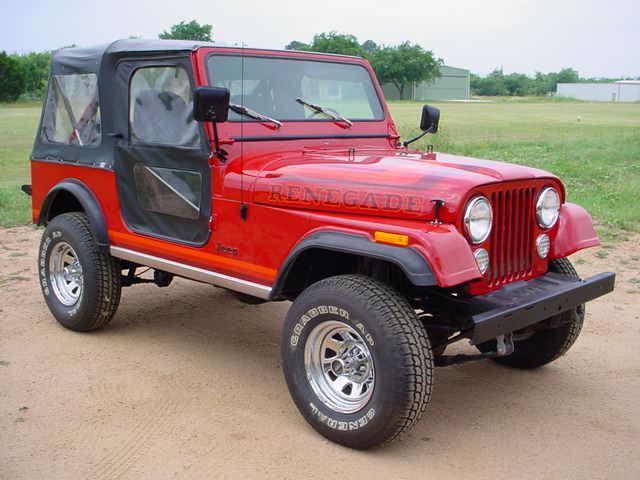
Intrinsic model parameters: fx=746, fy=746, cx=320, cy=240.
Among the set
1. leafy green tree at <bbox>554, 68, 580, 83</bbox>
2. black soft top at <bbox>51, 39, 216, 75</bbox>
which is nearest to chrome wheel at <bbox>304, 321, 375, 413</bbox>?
black soft top at <bbox>51, 39, 216, 75</bbox>

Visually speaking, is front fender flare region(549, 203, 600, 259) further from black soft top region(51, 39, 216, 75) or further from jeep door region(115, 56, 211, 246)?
black soft top region(51, 39, 216, 75)

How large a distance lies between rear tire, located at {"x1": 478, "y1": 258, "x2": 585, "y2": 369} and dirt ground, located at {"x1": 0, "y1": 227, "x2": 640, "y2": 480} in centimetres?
9

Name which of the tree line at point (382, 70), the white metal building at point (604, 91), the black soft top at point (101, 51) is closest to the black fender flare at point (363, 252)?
the black soft top at point (101, 51)

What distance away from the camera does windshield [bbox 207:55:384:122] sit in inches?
181

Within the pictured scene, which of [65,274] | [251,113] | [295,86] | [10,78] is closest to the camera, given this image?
[251,113]

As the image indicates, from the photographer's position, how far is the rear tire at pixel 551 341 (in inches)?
174

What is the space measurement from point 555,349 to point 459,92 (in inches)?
3599

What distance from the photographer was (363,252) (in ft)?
11.6

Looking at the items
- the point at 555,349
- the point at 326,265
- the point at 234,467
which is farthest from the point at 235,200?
the point at 555,349

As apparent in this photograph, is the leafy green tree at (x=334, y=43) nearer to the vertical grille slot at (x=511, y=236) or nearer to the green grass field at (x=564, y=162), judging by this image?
the green grass field at (x=564, y=162)

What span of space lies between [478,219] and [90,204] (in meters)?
2.87

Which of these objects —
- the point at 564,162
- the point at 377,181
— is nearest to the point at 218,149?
the point at 377,181

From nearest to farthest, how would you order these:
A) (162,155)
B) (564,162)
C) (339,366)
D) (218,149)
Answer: (339,366)
(218,149)
(162,155)
(564,162)

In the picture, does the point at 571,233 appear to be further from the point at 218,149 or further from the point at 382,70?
the point at 382,70
